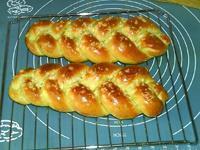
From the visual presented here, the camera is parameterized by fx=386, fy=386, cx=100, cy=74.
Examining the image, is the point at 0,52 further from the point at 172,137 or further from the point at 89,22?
the point at 172,137

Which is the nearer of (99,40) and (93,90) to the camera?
(93,90)

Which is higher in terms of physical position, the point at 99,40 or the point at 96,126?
the point at 99,40

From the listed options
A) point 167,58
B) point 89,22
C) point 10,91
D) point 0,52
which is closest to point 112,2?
point 89,22

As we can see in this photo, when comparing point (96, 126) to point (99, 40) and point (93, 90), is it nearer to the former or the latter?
point (93, 90)

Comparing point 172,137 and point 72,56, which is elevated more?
point 72,56

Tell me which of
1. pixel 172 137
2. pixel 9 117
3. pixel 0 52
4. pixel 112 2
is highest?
pixel 112 2

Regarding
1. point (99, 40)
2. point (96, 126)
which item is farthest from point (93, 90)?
point (99, 40)

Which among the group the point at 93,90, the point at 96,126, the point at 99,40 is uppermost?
the point at 99,40
